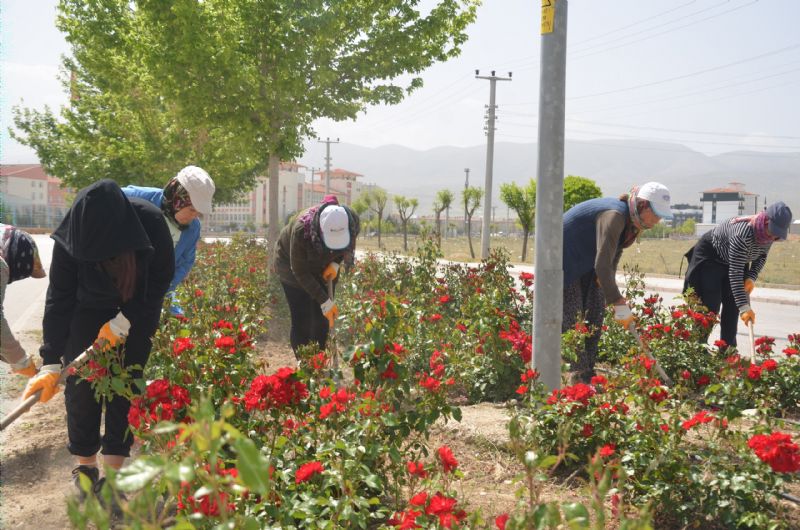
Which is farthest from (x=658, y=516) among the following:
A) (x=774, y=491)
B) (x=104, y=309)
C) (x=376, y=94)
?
(x=376, y=94)

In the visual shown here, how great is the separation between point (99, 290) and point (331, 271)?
1812mm

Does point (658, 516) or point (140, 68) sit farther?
point (140, 68)

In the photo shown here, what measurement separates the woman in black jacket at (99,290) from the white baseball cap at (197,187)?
190 mm

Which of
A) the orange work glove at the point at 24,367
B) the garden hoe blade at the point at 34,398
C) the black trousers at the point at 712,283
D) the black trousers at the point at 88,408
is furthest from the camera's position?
the black trousers at the point at 712,283

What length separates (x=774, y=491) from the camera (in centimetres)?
223

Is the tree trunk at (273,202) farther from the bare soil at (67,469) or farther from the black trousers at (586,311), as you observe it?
the black trousers at (586,311)

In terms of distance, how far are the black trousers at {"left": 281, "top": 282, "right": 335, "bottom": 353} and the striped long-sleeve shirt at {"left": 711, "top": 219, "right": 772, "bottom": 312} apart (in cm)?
297

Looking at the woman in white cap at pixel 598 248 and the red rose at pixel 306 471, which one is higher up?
the woman in white cap at pixel 598 248

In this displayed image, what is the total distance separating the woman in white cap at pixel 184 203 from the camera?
3.12 metres

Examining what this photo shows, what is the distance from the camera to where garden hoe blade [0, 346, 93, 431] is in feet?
7.94

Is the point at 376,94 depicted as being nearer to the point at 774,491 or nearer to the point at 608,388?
the point at 608,388

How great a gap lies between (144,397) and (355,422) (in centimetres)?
75

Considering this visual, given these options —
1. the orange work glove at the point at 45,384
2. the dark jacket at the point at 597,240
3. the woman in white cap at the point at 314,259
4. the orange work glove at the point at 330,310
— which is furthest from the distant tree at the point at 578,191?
the orange work glove at the point at 45,384

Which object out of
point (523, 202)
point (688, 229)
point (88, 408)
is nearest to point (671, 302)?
point (88, 408)
